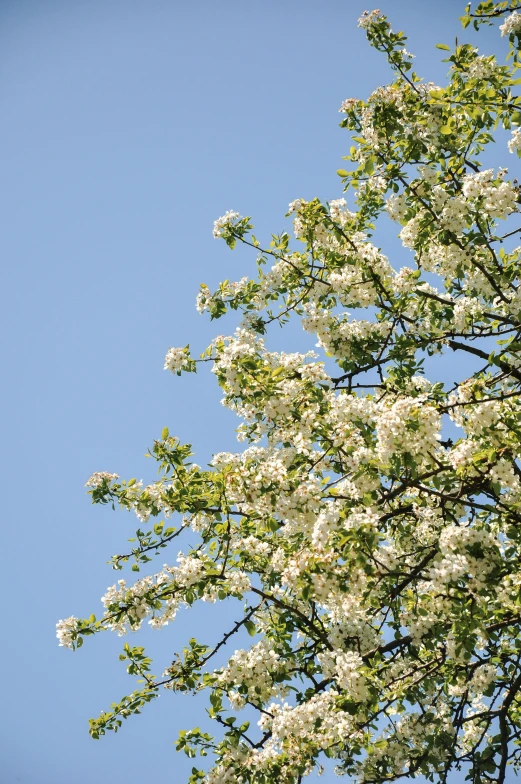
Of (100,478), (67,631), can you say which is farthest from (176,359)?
(67,631)

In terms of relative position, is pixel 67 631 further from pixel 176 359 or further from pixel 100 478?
pixel 176 359

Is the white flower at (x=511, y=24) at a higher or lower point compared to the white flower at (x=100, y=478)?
higher

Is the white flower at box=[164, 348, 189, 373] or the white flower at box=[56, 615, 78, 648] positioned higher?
the white flower at box=[164, 348, 189, 373]

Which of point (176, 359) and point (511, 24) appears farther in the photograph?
point (176, 359)

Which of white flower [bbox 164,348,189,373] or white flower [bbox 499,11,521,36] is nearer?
white flower [bbox 499,11,521,36]

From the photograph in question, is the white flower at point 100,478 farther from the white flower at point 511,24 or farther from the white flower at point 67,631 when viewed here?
the white flower at point 511,24

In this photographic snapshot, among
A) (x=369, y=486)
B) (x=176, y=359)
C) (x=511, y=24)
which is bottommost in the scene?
(x=369, y=486)

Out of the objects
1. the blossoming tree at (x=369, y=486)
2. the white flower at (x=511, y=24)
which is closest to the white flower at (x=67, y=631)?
the blossoming tree at (x=369, y=486)

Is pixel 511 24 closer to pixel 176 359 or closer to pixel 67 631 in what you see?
pixel 176 359

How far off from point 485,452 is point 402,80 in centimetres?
456

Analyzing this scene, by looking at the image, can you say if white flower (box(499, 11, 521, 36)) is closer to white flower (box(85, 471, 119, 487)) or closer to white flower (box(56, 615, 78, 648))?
white flower (box(85, 471, 119, 487))

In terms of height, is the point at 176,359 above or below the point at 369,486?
above

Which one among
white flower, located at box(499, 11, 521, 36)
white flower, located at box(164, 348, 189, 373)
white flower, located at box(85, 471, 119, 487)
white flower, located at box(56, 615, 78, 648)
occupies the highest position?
white flower, located at box(499, 11, 521, 36)

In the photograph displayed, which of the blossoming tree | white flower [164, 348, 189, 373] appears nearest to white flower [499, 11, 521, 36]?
the blossoming tree
